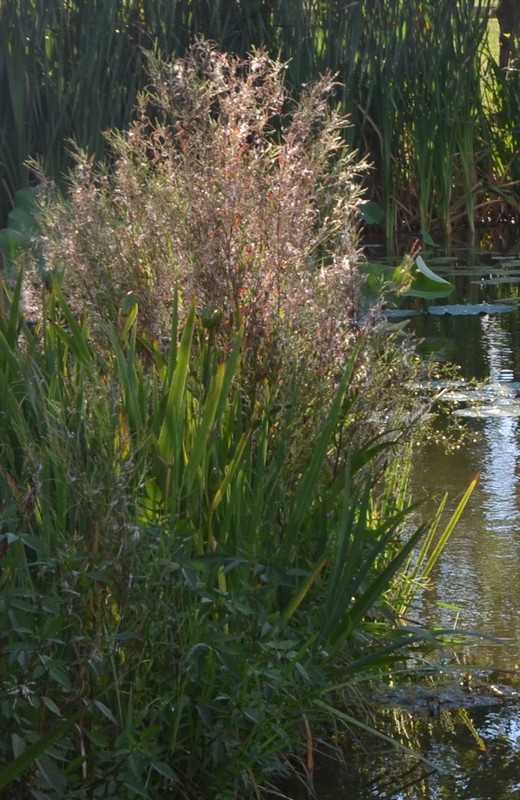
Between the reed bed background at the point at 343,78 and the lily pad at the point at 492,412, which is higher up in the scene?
the reed bed background at the point at 343,78

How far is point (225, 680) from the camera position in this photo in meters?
2.20

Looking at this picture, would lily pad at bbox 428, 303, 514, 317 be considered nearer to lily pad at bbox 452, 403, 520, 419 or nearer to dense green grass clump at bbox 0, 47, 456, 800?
lily pad at bbox 452, 403, 520, 419

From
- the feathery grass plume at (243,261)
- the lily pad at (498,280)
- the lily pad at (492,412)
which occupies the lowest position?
the lily pad at (492,412)

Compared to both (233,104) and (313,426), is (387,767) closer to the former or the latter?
(313,426)

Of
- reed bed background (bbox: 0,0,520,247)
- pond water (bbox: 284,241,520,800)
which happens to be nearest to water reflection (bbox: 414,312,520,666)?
pond water (bbox: 284,241,520,800)

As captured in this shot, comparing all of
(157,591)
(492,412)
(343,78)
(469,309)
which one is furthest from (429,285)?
(157,591)

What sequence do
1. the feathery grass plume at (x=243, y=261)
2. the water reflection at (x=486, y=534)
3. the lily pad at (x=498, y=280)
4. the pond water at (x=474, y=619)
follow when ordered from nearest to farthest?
the pond water at (x=474, y=619) < the feathery grass plume at (x=243, y=261) < the water reflection at (x=486, y=534) < the lily pad at (x=498, y=280)

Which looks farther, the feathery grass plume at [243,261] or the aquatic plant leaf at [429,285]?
the aquatic plant leaf at [429,285]

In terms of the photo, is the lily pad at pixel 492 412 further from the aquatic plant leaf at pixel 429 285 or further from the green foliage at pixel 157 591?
the green foliage at pixel 157 591

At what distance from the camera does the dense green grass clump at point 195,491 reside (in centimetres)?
203

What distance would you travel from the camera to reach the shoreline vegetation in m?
2.03

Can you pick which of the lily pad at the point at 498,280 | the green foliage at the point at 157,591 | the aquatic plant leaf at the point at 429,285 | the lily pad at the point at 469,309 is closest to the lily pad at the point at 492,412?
the aquatic plant leaf at the point at 429,285

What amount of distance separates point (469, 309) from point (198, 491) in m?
4.83

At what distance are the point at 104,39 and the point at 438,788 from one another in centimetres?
591
